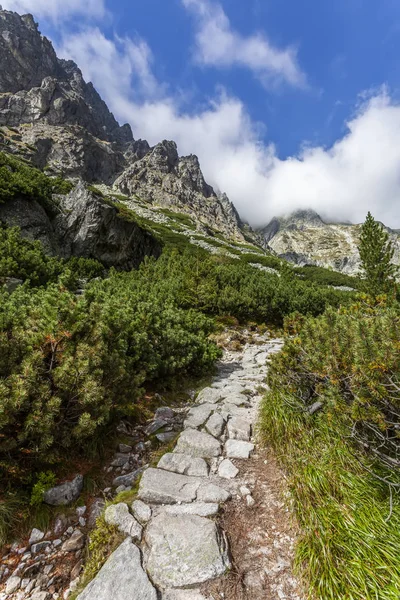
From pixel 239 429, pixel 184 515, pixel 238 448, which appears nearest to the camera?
pixel 184 515

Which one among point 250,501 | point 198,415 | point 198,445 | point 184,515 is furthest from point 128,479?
point 198,415

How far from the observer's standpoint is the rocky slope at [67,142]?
9362 cm

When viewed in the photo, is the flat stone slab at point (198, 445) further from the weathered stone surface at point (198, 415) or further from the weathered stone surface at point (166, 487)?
the weathered stone surface at point (166, 487)

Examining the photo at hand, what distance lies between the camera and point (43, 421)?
2.96 meters

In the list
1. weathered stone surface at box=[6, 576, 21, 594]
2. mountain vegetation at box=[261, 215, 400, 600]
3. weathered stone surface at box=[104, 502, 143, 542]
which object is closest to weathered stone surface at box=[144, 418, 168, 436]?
weathered stone surface at box=[104, 502, 143, 542]

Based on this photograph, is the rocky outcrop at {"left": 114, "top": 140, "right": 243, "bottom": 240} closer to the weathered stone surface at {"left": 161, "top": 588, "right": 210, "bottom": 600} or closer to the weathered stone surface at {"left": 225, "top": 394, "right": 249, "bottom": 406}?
the weathered stone surface at {"left": 225, "top": 394, "right": 249, "bottom": 406}

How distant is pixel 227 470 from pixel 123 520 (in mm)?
1447

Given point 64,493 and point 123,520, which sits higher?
point 123,520

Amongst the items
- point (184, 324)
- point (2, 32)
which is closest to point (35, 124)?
point (2, 32)

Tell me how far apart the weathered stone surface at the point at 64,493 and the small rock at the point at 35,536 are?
0.88 ft

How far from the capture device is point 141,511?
2.95 metres

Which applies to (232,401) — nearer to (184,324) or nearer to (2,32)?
(184,324)

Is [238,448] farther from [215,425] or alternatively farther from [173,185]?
[173,185]

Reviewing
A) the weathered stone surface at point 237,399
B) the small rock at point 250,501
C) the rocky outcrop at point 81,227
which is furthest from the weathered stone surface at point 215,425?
the rocky outcrop at point 81,227
